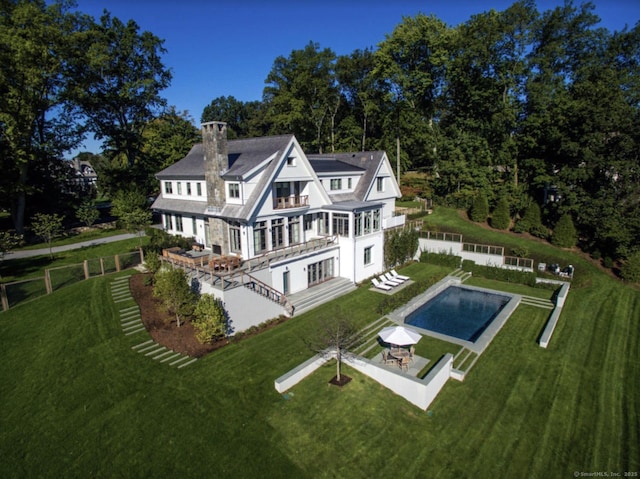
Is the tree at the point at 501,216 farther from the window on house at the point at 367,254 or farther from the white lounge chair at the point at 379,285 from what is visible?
the white lounge chair at the point at 379,285

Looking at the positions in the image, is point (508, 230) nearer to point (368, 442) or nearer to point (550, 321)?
point (550, 321)

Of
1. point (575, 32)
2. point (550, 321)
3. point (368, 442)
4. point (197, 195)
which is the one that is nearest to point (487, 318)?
point (550, 321)

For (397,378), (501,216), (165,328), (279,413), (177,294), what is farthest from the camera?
(501,216)

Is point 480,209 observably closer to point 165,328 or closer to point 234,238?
point 234,238

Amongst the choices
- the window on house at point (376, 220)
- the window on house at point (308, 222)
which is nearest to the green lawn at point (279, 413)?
the window on house at point (308, 222)

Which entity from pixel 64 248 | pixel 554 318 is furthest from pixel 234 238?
pixel 554 318

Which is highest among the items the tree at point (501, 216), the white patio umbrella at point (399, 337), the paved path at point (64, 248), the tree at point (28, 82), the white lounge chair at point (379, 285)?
the tree at point (28, 82)

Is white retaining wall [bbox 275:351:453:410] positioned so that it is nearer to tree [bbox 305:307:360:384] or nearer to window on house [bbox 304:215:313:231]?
tree [bbox 305:307:360:384]

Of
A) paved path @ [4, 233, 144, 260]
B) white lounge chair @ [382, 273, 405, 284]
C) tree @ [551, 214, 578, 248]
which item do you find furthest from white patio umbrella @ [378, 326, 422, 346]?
paved path @ [4, 233, 144, 260]
